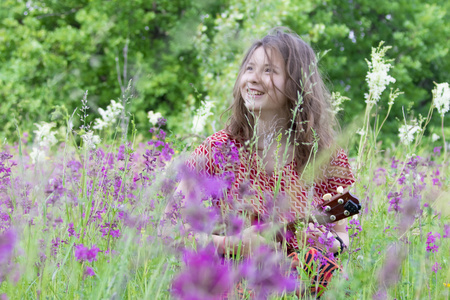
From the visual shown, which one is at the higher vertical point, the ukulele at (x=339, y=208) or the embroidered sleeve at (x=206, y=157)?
the ukulele at (x=339, y=208)

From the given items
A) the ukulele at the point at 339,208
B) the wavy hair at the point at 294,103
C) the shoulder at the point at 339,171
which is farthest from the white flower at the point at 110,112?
the ukulele at the point at 339,208

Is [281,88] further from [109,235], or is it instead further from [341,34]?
[341,34]

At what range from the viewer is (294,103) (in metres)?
2.58

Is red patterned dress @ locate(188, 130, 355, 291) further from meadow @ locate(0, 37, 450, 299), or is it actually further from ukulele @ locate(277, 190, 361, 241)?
ukulele @ locate(277, 190, 361, 241)

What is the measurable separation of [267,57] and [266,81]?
0.16 m

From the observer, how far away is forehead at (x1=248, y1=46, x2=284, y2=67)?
258 cm

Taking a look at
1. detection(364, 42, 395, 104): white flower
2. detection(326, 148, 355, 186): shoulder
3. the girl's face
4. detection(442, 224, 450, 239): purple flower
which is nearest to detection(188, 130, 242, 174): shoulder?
the girl's face

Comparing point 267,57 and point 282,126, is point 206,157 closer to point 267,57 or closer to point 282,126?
point 282,126

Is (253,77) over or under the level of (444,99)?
over

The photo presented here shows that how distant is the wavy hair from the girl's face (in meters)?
0.03

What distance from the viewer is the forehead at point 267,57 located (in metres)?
2.58

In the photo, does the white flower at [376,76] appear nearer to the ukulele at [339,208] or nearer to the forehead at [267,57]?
the forehead at [267,57]

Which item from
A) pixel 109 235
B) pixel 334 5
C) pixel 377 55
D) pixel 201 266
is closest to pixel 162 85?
pixel 334 5

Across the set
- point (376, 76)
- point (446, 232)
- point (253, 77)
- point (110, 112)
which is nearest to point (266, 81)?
point (253, 77)
